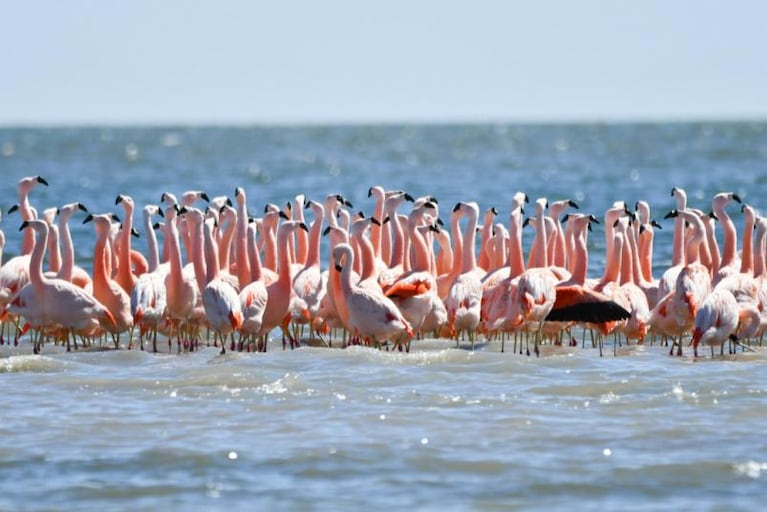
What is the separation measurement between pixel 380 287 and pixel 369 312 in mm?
751

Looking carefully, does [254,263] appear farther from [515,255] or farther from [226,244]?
[515,255]

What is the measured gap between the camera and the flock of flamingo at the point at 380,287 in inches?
471

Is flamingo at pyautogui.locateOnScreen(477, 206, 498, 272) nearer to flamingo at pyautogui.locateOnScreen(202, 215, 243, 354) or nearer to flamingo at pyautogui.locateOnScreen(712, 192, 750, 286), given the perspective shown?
flamingo at pyautogui.locateOnScreen(712, 192, 750, 286)

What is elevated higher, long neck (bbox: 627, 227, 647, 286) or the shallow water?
long neck (bbox: 627, 227, 647, 286)

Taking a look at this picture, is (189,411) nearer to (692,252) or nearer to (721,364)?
(721,364)

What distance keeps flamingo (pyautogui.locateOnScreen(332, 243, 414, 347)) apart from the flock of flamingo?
0.03 feet

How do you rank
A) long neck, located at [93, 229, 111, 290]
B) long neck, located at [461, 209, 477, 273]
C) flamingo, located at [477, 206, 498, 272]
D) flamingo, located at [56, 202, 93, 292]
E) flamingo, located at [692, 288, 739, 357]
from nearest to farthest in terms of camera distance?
flamingo, located at [692, 288, 739, 357] → long neck, located at [93, 229, 111, 290] → flamingo, located at [56, 202, 93, 292] → long neck, located at [461, 209, 477, 273] → flamingo, located at [477, 206, 498, 272]

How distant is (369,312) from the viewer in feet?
38.6

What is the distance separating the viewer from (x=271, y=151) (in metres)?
75.8

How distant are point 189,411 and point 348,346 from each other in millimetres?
2880

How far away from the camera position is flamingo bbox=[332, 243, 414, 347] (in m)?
11.7

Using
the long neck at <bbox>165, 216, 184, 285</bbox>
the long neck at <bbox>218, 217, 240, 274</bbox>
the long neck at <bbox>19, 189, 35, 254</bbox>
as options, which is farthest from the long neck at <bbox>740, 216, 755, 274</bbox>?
the long neck at <bbox>19, 189, 35, 254</bbox>

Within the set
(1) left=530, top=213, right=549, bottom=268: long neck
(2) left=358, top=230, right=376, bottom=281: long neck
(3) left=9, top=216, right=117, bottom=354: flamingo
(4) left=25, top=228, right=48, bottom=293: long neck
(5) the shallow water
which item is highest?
(1) left=530, top=213, right=549, bottom=268: long neck

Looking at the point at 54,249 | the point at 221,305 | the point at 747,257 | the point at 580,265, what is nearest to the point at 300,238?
the point at 54,249
